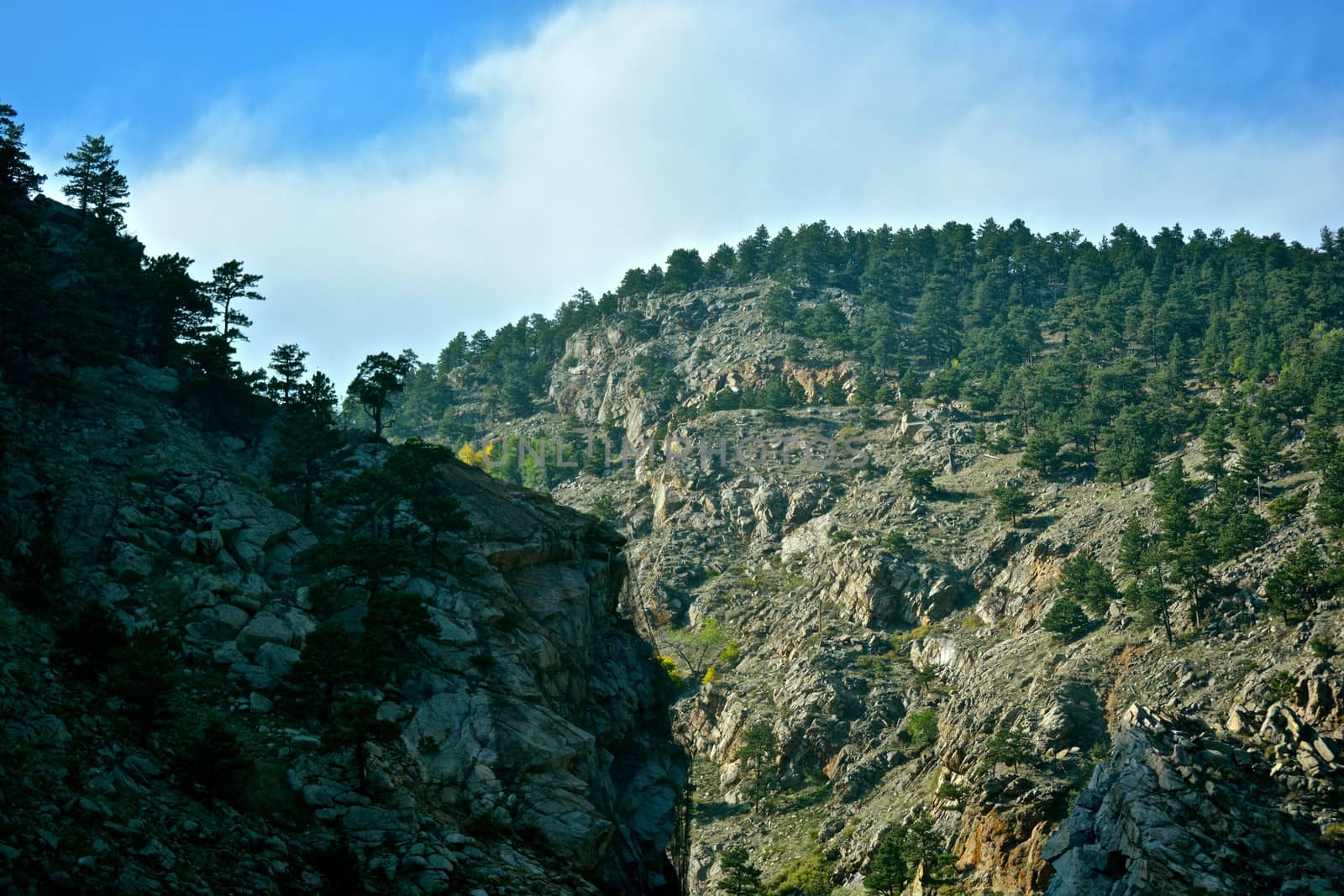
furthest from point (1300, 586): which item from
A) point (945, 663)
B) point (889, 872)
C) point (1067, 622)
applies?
point (889, 872)

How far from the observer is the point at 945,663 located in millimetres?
106250

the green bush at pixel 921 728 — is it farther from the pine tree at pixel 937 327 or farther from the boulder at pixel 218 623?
the pine tree at pixel 937 327

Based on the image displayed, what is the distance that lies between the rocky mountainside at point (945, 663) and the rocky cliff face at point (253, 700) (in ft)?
67.2

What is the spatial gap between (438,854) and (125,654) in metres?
12.8

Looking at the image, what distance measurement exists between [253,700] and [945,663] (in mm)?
80057

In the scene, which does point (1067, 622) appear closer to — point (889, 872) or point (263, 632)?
point (889, 872)

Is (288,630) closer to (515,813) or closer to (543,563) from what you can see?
(515,813)

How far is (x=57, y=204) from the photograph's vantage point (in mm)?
71562

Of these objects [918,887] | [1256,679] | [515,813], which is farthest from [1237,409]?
[515,813]

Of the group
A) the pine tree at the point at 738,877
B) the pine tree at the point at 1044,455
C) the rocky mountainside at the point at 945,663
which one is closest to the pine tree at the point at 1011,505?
the rocky mountainside at the point at 945,663

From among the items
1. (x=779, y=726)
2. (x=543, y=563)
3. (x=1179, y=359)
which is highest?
(x=1179, y=359)

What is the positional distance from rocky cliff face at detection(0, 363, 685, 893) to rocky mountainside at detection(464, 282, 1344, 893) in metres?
20.5

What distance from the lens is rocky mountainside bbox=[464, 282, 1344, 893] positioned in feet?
188

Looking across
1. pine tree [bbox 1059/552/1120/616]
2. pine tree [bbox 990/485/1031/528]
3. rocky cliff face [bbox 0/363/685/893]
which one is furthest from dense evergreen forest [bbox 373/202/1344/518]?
rocky cliff face [bbox 0/363/685/893]
